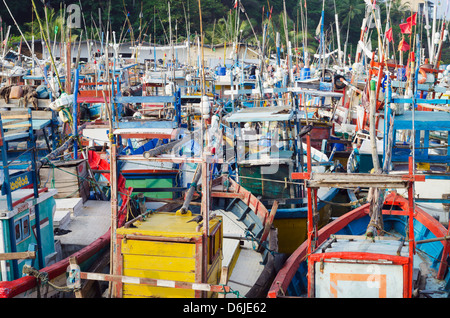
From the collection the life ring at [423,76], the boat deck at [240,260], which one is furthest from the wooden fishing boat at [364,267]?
the life ring at [423,76]

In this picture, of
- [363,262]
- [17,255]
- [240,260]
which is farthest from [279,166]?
[17,255]

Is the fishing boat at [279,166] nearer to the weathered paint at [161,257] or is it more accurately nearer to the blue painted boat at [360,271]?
the blue painted boat at [360,271]

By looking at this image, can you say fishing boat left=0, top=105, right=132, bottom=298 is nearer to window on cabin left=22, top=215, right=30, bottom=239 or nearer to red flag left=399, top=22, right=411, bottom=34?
window on cabin left=22, top=215, right=30, bottom=239

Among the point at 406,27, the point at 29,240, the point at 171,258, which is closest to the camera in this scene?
the point at 171,258

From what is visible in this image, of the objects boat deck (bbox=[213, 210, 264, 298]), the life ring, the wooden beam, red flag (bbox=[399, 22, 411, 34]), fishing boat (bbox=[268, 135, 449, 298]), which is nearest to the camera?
fishing boat (bbox=[268, 135, 449, 298])

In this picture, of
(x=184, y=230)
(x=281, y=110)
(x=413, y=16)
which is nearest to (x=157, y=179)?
(x=281, y=110)

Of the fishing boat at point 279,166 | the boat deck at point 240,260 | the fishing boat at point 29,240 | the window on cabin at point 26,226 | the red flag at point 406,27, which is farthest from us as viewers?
the red flag at point 406,27

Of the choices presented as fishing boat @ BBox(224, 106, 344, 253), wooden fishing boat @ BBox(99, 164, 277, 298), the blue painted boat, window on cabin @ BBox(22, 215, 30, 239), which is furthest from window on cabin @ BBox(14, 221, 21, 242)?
fishing boat @ BBox(224, 106, 344, 253)

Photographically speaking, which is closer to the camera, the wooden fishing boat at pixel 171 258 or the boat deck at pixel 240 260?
the wooden fishing boat at pixel 171 258

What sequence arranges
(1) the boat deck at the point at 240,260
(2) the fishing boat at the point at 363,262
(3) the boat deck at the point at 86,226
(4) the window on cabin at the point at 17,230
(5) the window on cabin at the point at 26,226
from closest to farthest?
(2) the fishing boat at the point at 363,262 → (4) the window on cabin at the point at 17,230 → (5) the window on cabin at the point at 26,226 → (1) the boat deck at the point at 240,260 → (3) the boat deck at the point at 86,226

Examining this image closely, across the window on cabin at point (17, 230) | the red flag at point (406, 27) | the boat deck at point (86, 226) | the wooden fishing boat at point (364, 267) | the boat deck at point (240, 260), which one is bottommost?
the boat deck at point (240, 260)

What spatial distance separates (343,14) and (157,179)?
53278 millimetres

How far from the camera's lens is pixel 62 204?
9.40 m

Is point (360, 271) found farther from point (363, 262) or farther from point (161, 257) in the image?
point (161, 257)
